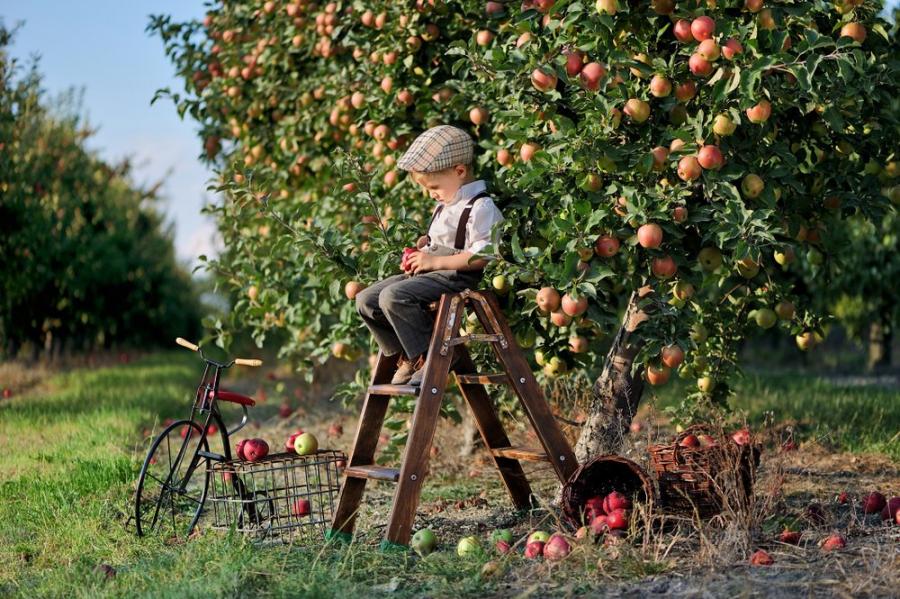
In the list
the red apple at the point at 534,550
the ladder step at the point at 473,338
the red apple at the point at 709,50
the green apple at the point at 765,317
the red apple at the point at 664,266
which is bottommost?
the red apple at the point at 534,550

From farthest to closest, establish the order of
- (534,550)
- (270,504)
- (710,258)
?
(710,258) → (270,504) → (534,550)

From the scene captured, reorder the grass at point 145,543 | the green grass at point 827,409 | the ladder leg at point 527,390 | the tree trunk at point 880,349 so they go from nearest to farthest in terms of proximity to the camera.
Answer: the grass at point 145,543
the ladder leg at point 527,390
the green grass at point 827,409
the tree trunk at point 880,349

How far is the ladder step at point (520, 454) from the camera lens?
4.20 metres

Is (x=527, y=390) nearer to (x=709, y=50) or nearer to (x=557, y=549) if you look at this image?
(x=557, y=549)

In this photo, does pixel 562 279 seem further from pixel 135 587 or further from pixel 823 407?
pixel 823 407

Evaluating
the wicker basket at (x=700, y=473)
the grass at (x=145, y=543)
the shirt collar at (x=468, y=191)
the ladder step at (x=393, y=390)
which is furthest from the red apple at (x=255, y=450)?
the wicker basket at (x=700, y=473)

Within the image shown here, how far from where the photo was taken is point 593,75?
415 cm

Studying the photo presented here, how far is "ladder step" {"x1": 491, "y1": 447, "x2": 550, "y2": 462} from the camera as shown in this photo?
4.20 metres

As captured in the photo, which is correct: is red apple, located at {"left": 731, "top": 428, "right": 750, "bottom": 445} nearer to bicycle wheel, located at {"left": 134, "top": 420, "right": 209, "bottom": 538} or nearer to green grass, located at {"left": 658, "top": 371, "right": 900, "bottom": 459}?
green grass, located at {"left": 658, "top": 371, "right": 900, "bottom": 459}

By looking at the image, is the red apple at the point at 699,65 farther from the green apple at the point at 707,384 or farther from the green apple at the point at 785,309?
the green apple at the point at 707,384

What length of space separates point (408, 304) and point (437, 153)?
2.16 ft

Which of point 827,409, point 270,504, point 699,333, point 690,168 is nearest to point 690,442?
point 699,333

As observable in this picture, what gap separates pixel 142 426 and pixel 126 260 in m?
7.65

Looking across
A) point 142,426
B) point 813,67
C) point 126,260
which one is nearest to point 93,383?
point 142,426
